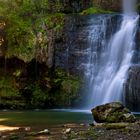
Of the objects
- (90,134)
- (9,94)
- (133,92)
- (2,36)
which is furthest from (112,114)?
(2,36)

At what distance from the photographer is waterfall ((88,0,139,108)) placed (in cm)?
2589

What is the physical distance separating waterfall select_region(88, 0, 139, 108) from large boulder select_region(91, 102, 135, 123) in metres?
8.45

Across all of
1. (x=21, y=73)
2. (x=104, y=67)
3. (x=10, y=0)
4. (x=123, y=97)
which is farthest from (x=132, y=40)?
(x=10, y=0)

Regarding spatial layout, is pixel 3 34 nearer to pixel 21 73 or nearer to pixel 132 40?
pixel 21 73

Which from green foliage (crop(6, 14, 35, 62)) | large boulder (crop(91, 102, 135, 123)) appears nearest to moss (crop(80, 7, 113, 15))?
green foliage (crop(6, 14, 35, 62))

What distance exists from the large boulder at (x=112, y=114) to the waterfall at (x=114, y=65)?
27.7 feet

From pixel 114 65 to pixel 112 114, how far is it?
464 inches

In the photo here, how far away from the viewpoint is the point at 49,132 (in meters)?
13.7

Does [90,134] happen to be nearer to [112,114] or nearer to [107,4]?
[112,114]

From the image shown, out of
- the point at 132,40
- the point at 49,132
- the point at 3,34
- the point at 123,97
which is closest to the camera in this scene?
the point at 49,132

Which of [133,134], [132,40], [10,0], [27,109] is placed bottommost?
[27,109]

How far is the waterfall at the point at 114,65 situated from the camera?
25.9 metres

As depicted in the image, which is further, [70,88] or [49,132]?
[70,88]

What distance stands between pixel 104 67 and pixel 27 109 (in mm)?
5872
